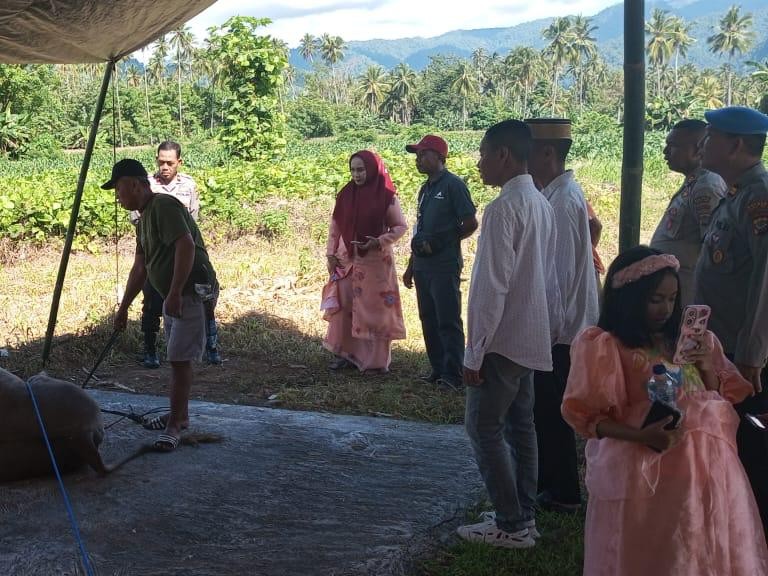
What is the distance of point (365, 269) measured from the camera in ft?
21.1

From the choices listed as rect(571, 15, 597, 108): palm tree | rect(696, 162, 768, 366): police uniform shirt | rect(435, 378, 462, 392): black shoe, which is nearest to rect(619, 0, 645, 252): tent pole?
rect(696, 162, 768, 366): police uniform shirt

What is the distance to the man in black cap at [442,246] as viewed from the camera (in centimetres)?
577

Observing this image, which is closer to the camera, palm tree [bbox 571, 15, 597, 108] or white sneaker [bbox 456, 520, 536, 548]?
white sneaker [bbox 456, 520, 536, 548]

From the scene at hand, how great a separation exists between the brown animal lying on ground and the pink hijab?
287 cm

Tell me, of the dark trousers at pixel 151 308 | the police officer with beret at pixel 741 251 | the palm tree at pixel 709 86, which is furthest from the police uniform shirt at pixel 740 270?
the palm tree at pixel 709 86

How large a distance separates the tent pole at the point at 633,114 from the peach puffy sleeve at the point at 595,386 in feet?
5.86

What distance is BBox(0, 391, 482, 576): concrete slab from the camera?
3.14 m

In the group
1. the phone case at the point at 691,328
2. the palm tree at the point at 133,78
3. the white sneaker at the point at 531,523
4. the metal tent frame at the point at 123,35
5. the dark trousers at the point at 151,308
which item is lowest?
the white sneaker at the point at 531,523

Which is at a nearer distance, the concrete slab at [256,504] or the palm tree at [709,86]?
the concrete slab at [256,504]

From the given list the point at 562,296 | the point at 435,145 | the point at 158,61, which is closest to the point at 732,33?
the point at 158,61

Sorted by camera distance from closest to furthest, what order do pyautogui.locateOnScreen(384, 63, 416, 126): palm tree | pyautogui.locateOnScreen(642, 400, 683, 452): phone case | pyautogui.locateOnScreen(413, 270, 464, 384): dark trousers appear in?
1. pyautogui.locateOnScreen(642, 400, 683, 452): phone case
2. pyautogui.locateOnScreen(413, 270, 464, 384): dark trousers
3. pyautogui.locateOnScreen(384, 63, 416, 126): palm tree

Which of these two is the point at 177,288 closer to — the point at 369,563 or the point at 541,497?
the point at 369,563

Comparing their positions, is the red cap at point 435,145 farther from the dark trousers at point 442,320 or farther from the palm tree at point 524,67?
the palm tree at point 524,67

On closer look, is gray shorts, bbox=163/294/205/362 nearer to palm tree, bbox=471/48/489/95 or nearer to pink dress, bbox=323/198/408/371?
pink dress, bbox=323/198/408/371
